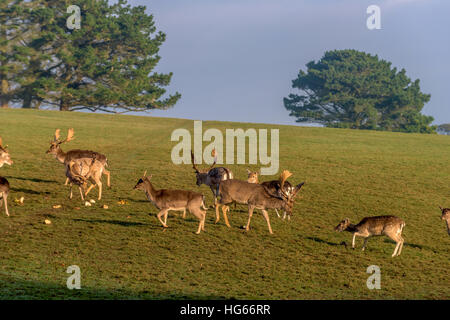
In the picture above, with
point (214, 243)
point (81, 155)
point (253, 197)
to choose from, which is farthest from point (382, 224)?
point (81, 155)

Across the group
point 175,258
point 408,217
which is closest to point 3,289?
point 175,258

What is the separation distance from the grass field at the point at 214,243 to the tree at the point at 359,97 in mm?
48361

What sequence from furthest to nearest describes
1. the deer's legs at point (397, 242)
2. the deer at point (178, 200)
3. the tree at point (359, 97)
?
the tree at point (359, 97) < the deer at point (178, 200) < the deer's legs at point (397, 242)

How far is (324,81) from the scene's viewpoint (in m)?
79.6

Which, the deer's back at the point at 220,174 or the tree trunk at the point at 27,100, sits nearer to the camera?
the deer's back at the point at 220,174

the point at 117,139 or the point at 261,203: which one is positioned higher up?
the point at 117,139

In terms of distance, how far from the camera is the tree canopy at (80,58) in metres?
66.6

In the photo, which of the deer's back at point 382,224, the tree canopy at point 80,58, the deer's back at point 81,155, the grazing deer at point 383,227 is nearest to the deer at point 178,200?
A: the grazing deer at point 383,227

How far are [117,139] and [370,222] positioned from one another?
80.6ft

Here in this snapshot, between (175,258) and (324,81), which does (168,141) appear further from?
(324,81)

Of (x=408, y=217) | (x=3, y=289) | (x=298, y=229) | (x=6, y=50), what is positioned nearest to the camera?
(x=3, y=289)

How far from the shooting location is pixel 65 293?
1115 centimetres

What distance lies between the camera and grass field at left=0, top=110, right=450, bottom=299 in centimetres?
1220

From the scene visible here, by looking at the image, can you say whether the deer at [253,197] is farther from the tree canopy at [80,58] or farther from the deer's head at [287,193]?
the tree canopy at [80,58]
